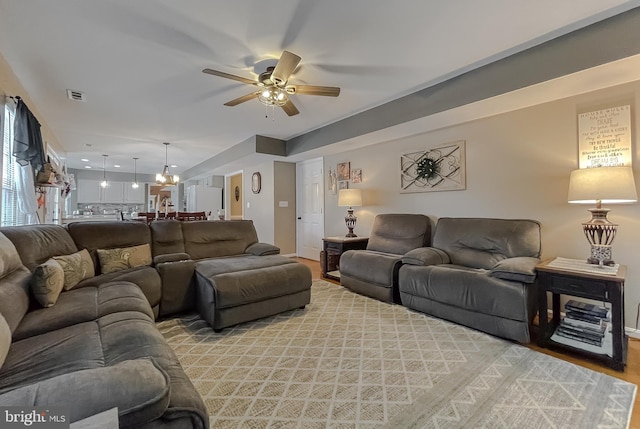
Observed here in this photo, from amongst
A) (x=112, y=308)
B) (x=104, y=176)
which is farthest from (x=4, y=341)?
(x=104, y=176)

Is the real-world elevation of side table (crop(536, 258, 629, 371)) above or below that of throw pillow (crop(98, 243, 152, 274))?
below

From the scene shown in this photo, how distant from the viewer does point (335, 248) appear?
423 centimetres

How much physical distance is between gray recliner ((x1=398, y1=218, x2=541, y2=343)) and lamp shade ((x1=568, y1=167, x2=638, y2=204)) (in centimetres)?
63

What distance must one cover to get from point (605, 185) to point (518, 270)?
88 centimetres

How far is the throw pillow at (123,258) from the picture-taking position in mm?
2633

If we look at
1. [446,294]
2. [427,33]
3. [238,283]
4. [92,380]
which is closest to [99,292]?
[238,283]

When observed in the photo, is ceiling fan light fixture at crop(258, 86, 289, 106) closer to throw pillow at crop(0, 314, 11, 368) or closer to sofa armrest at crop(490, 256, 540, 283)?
throw pillow at crop(0, 314, 11, 368)

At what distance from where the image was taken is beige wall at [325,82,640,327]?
2406 mm

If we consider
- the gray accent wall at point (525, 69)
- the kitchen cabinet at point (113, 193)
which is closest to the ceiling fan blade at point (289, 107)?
the gray accent wall at point (525, 69)

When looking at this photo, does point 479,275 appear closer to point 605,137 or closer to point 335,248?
point 605,137

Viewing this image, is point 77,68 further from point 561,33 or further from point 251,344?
point 561,33

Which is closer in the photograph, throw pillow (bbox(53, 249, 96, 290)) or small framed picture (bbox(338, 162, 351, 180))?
throw pillow (bbox(53, 249, 96, 290))

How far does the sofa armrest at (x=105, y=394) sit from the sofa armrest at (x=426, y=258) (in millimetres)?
2557

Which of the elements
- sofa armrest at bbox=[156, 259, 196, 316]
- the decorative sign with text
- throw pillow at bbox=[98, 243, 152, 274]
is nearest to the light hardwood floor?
the decorative sign with text
